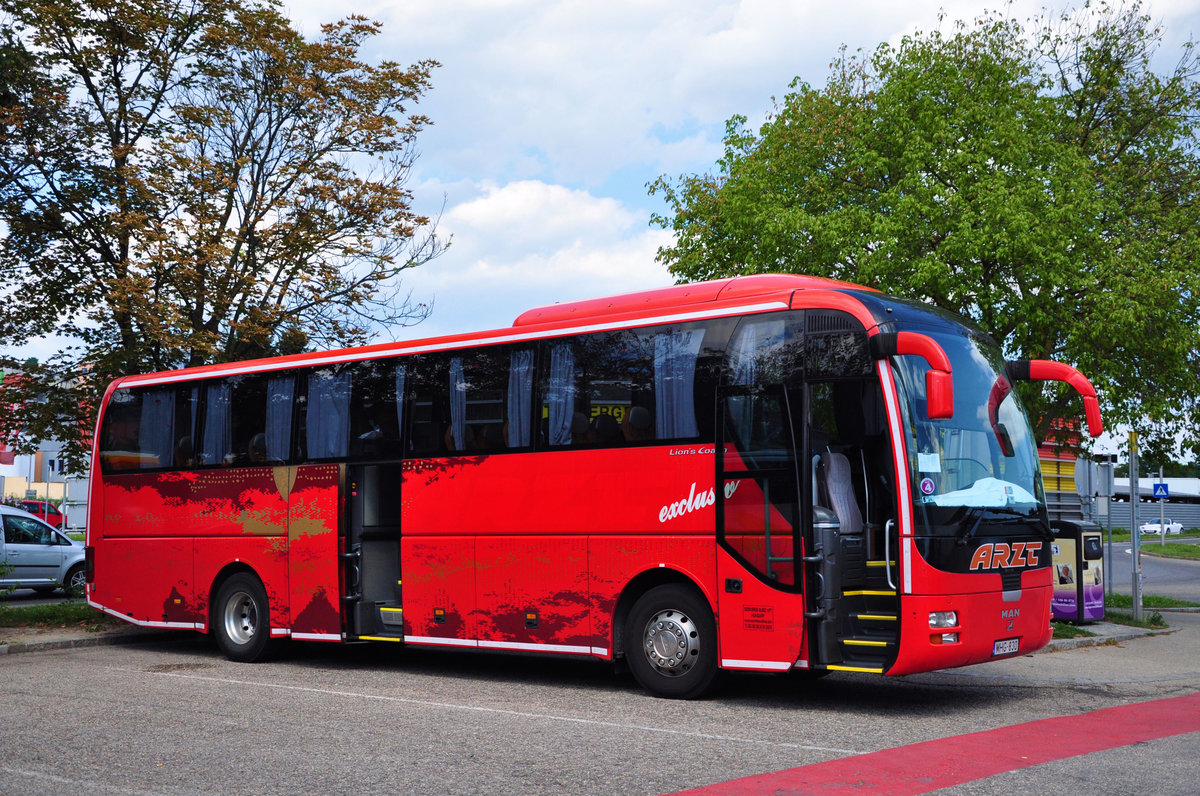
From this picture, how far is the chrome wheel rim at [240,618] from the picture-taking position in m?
15.1

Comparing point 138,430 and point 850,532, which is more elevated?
point 138,430

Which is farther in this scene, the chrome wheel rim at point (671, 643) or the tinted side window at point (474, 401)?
the tinted side window at point (474, 401)

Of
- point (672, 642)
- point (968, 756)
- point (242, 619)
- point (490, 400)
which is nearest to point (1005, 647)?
point (968, 756)

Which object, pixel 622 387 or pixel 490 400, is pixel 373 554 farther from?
pixel 622 387

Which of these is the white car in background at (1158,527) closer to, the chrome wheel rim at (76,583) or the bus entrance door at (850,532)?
the chrome wheel rim at (76,583)

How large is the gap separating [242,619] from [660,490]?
6727 millimetres

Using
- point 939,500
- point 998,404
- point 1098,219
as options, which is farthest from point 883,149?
point 939,500

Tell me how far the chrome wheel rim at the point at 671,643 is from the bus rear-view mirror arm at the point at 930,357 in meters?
2.93

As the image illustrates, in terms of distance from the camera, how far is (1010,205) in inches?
719

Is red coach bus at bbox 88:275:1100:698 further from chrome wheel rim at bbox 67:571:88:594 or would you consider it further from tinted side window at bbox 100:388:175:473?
chrome wheel rim at bbox 67:571:88:594

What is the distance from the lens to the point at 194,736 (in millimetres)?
8992

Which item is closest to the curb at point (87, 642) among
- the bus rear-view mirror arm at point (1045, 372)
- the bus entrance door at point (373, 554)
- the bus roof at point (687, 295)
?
the bus entrance door at point (373, 554)

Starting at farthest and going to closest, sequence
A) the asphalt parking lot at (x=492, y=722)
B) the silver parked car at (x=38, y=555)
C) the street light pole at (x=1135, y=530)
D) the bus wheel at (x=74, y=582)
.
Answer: the bus wheel at (x=74, y=582), the silver parked car at (x=38, y=555), the street light pole at (x=1135, y=530), the asphalt parking lot at (x=492, y=722)

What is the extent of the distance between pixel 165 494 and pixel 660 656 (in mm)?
8031
